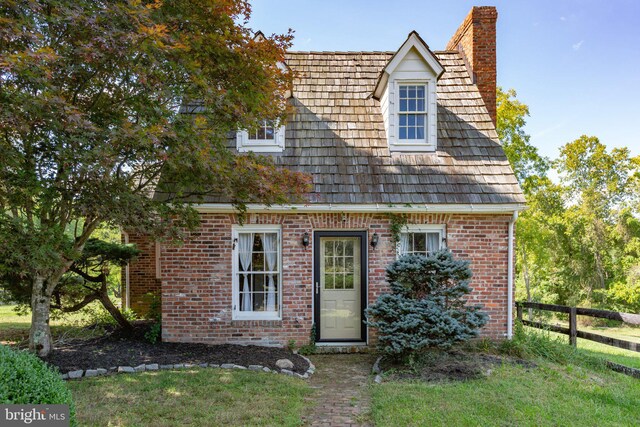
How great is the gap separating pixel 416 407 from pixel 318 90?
303 inches

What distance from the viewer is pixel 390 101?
9.62 metres

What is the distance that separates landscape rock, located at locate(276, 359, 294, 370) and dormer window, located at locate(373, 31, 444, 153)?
5.05 meters

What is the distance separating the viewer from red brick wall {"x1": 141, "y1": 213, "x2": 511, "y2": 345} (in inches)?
343

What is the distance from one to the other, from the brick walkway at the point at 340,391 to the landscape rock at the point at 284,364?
1.48 ft

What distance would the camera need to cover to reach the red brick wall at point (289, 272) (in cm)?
872

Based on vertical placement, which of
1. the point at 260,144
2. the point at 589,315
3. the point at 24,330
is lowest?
the point at 24,330

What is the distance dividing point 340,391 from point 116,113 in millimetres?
5423

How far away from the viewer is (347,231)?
8992 millimetres

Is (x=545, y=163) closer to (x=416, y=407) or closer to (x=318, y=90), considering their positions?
(x=318, y=90)

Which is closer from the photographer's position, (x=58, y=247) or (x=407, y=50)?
(x=58, y=247)

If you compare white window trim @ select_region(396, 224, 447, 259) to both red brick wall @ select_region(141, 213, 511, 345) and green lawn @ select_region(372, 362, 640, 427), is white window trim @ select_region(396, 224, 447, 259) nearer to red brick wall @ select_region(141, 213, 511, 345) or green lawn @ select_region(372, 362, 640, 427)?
red brick wall @ select_region(141, 213, 511, 345)

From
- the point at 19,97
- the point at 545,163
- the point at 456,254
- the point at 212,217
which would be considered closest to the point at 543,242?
the point at 545,163

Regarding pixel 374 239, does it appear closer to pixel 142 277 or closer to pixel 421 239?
pixel 421 239

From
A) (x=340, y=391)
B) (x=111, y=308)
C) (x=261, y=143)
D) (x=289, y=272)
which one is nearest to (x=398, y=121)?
(x=261, y=143)
